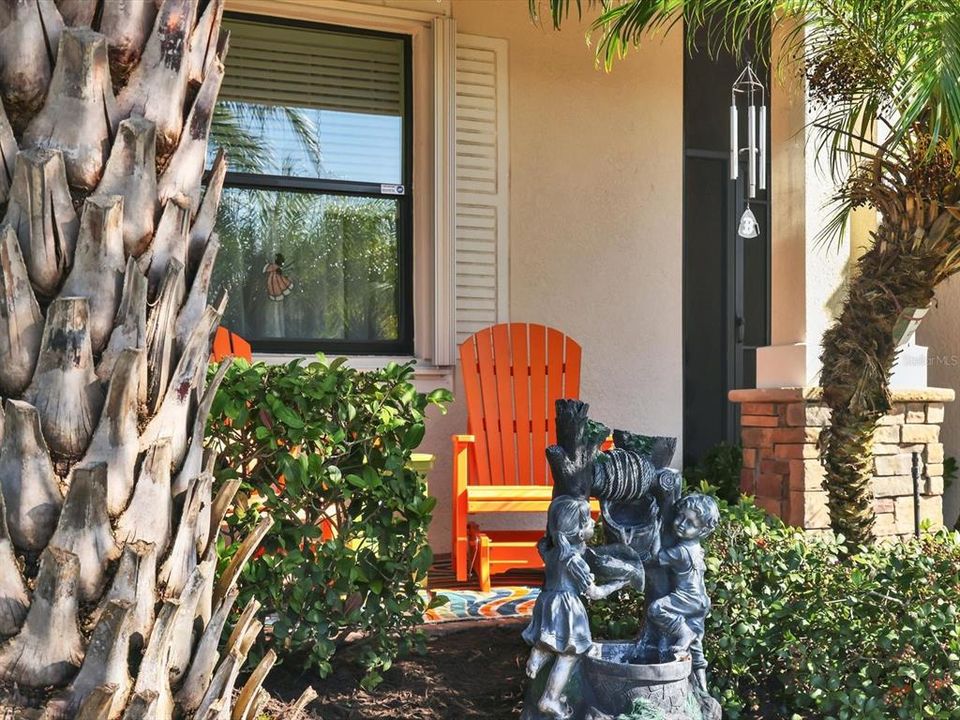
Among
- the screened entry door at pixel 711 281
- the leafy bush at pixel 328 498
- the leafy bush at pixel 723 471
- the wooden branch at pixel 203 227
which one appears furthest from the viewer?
the screened entry door at pixel 711 281

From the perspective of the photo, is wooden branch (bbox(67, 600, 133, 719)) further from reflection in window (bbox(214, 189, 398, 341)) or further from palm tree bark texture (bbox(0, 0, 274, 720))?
reflection in window (bbox(214, 189, 398, 341))

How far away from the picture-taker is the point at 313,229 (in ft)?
16.2

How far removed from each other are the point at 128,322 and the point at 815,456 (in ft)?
12.9

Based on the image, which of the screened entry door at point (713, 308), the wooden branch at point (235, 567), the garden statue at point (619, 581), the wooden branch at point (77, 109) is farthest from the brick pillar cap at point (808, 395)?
the wooden branch at point (77, 109)

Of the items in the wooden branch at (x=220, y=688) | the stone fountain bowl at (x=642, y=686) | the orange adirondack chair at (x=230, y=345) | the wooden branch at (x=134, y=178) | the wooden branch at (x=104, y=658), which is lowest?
the stone fountain bowl at (x=642, y=686)

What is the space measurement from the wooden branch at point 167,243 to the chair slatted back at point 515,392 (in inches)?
134

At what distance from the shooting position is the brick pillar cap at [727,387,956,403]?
4.44 meters

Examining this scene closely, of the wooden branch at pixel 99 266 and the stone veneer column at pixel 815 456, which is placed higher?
the wooden branch at pixel 99 266

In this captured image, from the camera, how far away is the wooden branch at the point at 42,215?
108 cm

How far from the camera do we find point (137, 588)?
3.60 feet

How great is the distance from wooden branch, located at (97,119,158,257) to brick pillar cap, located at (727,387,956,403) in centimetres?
385

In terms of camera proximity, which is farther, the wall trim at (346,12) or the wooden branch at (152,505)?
the wall trim at (346,12)

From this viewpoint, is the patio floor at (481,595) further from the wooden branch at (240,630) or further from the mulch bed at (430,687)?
the wooden branch at (240,630)

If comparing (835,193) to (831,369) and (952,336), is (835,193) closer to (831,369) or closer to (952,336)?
(831,369)
